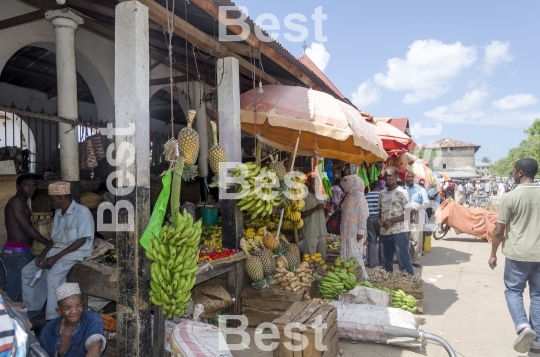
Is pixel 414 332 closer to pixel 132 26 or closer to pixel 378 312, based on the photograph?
pixel 378 312

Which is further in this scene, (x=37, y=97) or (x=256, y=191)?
(x=37, y=97)

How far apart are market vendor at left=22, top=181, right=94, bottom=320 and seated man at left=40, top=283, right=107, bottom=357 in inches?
39.6

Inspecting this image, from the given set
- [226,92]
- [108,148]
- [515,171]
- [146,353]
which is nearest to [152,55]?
[108,148]

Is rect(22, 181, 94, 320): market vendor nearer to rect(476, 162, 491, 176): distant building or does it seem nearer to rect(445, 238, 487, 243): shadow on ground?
rect(445, 238, 487, 243): shadow on ground

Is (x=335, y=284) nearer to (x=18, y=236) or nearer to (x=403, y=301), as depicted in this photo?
(x=403, y=301)

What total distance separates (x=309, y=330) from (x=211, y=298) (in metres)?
1.46

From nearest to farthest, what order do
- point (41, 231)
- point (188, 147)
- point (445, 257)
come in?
point (188, 147)
point (41, 231)
point (445, 257)

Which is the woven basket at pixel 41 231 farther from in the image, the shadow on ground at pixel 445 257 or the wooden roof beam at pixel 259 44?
the shadow on ground at pixel 445 257

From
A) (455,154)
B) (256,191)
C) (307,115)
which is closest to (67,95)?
(256,191)

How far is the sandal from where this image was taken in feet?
12.8

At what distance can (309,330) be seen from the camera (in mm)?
3422

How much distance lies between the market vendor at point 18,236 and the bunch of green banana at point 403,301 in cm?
461

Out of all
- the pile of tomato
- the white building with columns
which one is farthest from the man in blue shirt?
the pile of tomato

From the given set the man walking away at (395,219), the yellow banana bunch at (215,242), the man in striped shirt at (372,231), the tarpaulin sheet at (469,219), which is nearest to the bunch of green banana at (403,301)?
the man walking away at (395,219)
